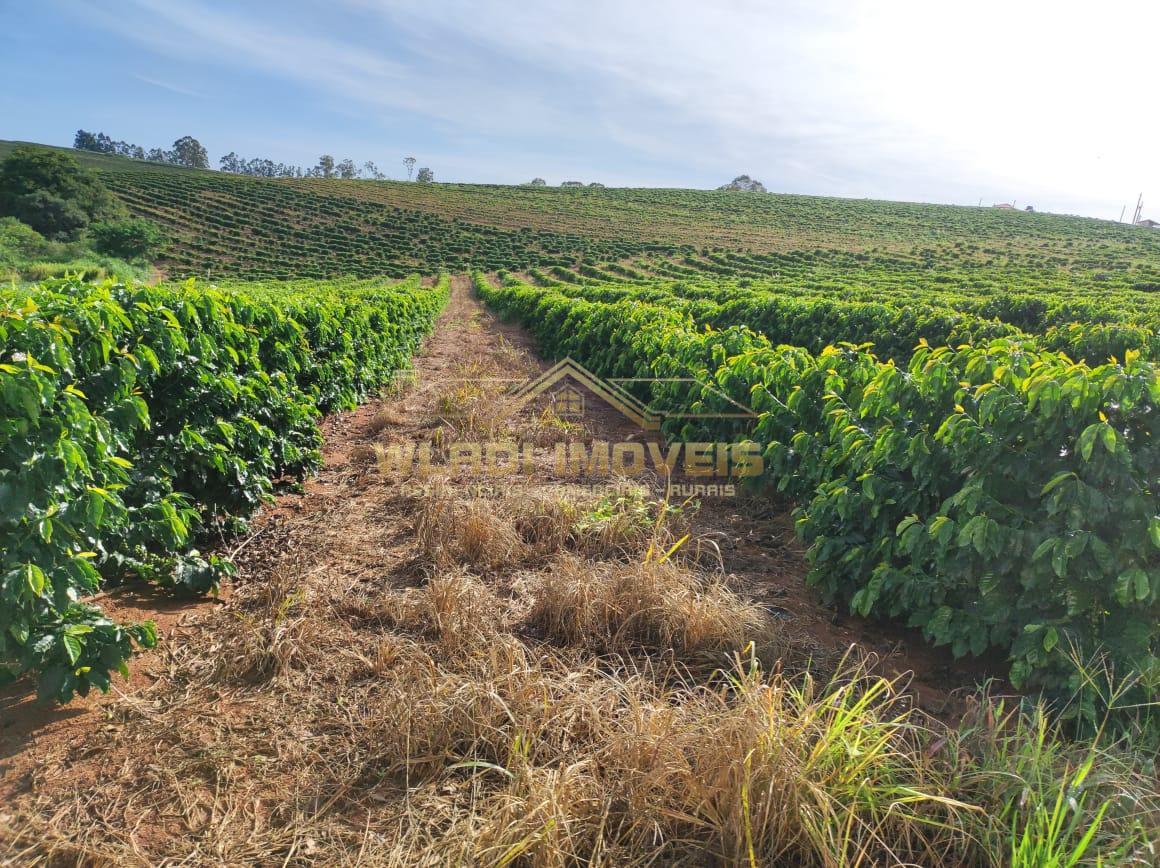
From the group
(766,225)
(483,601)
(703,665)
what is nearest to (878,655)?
(703,665)

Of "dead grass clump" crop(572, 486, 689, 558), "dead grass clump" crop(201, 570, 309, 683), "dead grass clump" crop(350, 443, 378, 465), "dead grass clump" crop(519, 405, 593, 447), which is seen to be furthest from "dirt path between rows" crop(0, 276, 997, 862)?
"dead grass clump" crop(519, 405, 593, 447)

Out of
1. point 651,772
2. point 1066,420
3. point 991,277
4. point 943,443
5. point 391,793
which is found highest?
point 991,277

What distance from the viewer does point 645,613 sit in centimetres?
319

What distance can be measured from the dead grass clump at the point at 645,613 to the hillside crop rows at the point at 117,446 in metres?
1.90

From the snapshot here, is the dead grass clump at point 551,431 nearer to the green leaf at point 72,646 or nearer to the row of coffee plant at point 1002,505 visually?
the row of coffee plant at point 1002,505

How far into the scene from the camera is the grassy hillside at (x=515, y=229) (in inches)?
1945

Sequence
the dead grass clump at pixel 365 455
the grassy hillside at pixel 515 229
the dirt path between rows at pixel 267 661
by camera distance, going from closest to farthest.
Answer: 1. the dirt path between rows at pixel 267 661
2. the dead grass clump at pixel 365 455
3. the grassy hillside at pixel 515 229

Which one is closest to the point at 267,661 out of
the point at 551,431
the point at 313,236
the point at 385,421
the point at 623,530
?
the point at 623,530

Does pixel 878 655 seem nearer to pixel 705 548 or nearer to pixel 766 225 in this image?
pixel 705 548

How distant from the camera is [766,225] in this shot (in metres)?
67.5

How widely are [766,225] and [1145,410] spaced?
71.7m

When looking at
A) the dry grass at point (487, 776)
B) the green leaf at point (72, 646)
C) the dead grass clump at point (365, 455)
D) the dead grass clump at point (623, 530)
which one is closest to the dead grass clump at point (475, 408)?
the dead grass clump at point (365, 455)

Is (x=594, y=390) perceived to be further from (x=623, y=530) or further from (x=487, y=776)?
(x=487, y=776)

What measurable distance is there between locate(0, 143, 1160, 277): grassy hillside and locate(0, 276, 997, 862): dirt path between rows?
4494 centimetres
